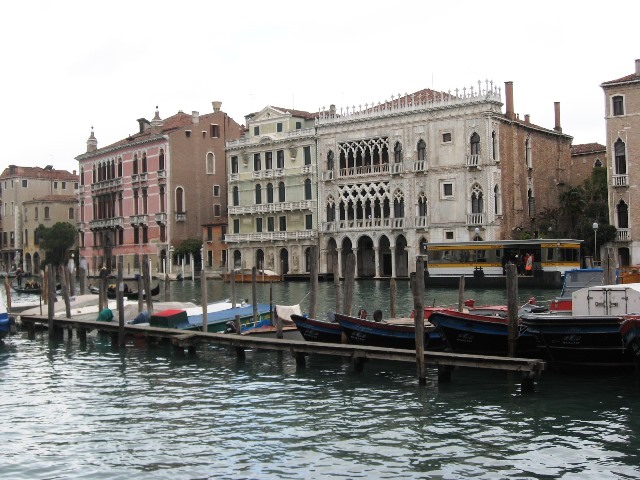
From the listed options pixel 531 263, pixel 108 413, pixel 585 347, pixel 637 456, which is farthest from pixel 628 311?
pixel 531 263

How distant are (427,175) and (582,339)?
29553mm

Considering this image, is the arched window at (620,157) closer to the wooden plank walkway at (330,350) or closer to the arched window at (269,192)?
the arched window at (269,192)

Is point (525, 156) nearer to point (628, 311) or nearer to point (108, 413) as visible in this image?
point (628, 311)

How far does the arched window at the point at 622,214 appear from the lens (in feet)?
119

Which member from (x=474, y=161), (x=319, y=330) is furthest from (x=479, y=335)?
(x=474, y=161)

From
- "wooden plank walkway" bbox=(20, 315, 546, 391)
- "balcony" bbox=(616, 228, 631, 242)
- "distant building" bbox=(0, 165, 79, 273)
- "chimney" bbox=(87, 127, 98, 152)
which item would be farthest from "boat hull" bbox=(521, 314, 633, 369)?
"distant building" bbox=(0, 165, 79, 273)

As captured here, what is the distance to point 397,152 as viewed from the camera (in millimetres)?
43375

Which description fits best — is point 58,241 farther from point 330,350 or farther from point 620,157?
point 330,350

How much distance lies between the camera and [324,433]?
32.1 feet

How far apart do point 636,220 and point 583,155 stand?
12.1m

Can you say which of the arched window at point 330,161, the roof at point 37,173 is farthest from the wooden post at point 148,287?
the roof at point 37,173

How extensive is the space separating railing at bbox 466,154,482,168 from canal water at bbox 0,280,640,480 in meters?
26.1

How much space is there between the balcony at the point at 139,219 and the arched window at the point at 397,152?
1683cm

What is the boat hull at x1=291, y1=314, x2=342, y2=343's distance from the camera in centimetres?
1520
